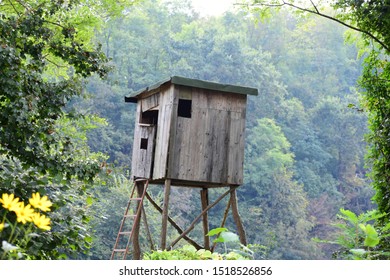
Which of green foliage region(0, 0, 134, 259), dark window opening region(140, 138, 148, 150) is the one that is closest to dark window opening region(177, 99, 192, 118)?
dark window opening region(140, 138, 148, 150)

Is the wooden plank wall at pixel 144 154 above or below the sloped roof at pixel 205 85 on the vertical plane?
below

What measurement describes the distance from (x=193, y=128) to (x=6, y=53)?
579 centimetres

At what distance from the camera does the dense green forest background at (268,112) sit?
1383 inches

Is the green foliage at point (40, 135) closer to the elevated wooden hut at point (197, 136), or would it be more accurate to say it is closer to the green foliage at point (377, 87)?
the elevated wooden hut at point (197, 136)

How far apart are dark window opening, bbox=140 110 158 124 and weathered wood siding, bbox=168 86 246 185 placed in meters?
1.93

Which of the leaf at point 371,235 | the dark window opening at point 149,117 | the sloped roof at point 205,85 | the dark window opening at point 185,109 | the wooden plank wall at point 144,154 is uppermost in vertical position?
the sloped roof at point 205,85

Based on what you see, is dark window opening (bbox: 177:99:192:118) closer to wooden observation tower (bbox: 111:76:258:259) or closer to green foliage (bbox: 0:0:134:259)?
wooden observation tower (bbox: 111:76:258:259)

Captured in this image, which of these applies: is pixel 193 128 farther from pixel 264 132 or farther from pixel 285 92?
pixel 285 92

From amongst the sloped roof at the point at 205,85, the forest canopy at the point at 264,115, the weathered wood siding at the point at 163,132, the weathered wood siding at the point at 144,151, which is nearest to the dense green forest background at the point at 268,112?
the forest canopy at the point at 264,115

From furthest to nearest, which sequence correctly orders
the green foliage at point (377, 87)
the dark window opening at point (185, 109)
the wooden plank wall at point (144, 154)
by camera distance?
1. the dark window opening at point (185, 109)
2. the wooden plank wall at point (144, 154)
3. the green foliage at point (377, 87)

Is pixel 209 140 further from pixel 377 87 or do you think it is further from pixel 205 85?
pixel 377 87

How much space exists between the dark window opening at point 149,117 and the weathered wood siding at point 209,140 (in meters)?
1.93

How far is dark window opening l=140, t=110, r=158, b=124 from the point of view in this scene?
15.3 metres
